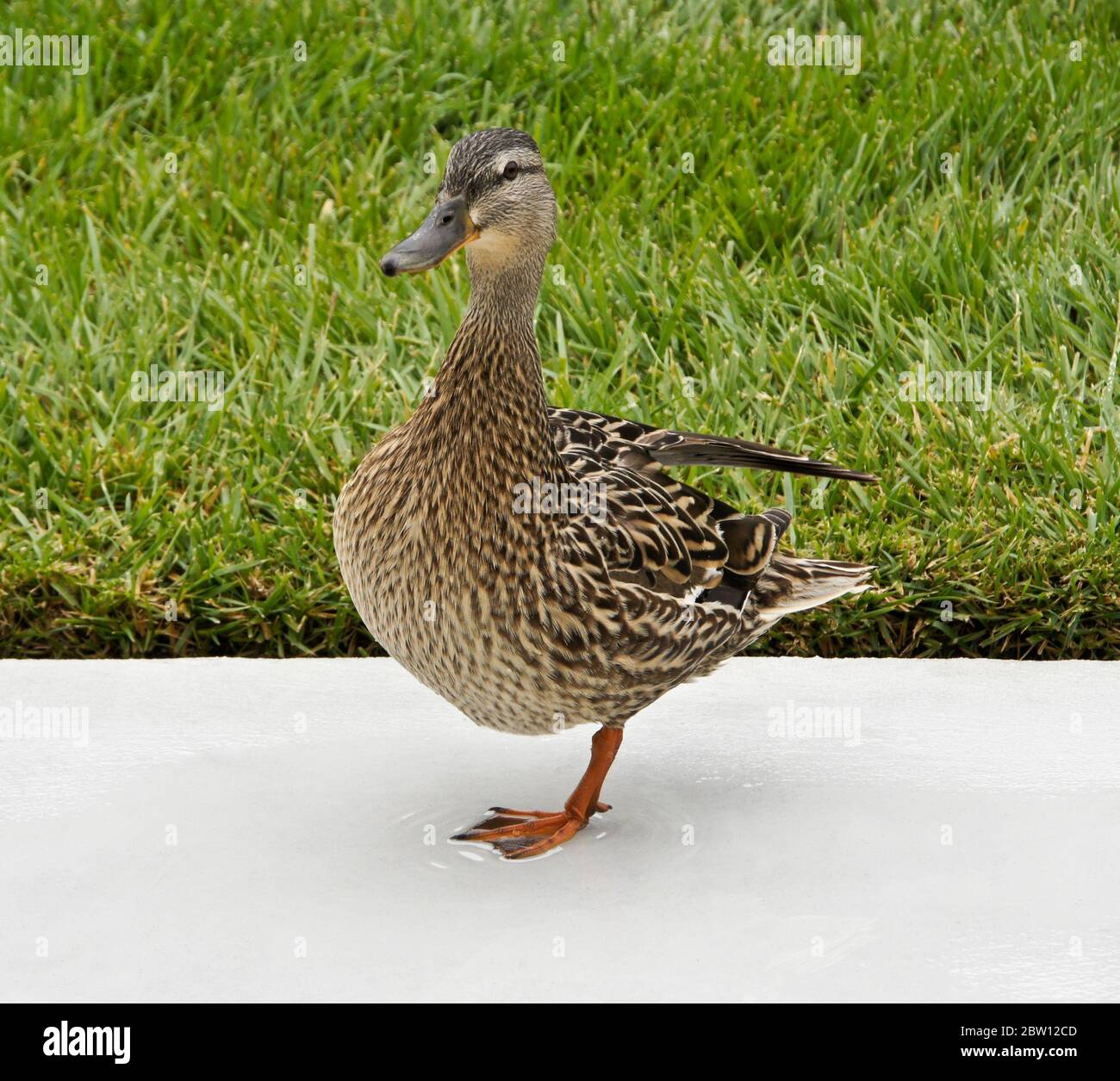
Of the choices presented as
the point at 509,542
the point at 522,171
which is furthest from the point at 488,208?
the point at 509,542

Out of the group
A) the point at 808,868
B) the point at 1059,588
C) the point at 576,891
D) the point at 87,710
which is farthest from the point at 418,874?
the point at 1059,588

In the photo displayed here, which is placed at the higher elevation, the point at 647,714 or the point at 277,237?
the point at 277,237

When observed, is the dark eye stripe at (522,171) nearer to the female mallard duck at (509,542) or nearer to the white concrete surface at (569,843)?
the female mallard duck at (509,542)

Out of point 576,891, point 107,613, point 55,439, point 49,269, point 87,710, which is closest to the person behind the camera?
point 576,891

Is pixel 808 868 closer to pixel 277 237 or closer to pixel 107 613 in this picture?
pixel 107 613

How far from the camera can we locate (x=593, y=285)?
19.4 feet

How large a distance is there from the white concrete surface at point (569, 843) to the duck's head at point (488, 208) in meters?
1.27

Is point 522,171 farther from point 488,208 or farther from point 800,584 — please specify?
point 800,584

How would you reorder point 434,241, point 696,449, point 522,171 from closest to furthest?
point 434,241
point 522,171
point 696,449

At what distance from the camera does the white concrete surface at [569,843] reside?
→ 316 centimetres

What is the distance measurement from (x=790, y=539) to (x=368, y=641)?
1.25m

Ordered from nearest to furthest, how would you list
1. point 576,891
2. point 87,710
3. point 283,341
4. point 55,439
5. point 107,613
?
point 576,891 < point 87,710 < point 107,613 < point 55,439 < point 283,341

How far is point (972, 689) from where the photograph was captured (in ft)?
14.4

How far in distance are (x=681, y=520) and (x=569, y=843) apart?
0.74 metres
